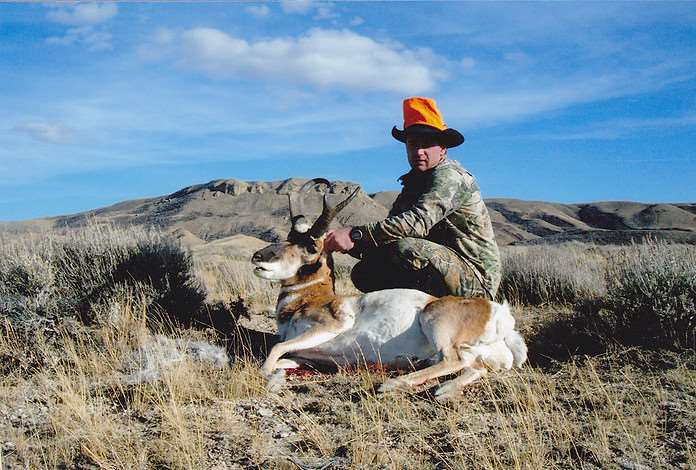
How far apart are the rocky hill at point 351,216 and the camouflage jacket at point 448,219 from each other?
20.0 m

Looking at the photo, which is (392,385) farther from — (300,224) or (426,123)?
(426,123)

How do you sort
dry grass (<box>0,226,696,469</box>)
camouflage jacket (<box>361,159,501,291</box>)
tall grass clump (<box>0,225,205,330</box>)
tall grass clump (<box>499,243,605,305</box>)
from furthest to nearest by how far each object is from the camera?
tall grass clump (<box>499,243,605,305</box>), tall grass clump (<box>0,225,205,330</box>), camouflage jacket (<box>361,159,501,291</box>), dry grass (<box>0,226,696,469</box>)

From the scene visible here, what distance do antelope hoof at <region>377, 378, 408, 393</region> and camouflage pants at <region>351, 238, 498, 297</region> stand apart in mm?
1649

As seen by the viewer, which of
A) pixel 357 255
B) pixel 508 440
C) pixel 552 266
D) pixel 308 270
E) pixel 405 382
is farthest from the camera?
pixel 552 266

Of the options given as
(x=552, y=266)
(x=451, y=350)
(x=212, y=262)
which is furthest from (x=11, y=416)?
(x=212, y=262)

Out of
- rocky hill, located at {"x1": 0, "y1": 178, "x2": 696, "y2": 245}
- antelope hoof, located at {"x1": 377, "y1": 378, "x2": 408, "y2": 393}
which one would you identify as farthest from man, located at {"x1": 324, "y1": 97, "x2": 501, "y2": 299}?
rocky hill, located at {"x1": 0, "y1": 178, "x2": 696, "y2": 245}

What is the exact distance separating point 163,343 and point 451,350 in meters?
2.87

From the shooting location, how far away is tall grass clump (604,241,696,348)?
20.5ft

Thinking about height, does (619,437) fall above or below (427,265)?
below

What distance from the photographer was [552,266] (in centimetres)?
1033

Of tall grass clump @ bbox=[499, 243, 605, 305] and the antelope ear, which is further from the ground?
the antelope ear

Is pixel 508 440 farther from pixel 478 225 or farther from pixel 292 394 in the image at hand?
pixel 478 225

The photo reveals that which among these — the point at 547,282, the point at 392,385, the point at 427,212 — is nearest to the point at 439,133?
the point at 427,212

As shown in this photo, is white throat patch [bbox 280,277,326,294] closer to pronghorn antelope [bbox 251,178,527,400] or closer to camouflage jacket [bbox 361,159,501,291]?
pronghorn antelope [bbox 251,178,527,400]
